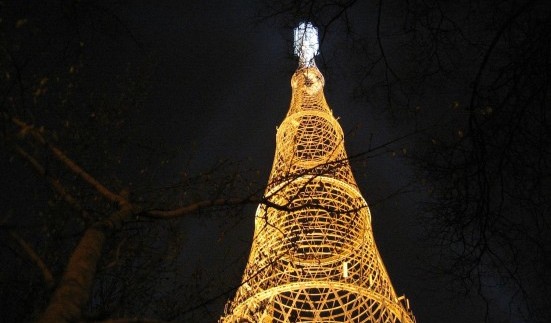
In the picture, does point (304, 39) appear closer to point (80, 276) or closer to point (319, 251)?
point (80, 276)

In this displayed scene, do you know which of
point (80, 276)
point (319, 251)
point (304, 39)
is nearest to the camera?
point (80, 276)

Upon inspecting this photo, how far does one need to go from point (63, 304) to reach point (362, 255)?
9.91m

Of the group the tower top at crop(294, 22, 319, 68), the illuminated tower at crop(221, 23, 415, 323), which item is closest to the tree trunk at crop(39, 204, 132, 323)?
the tower top at crop(294, 22, 319, 68)

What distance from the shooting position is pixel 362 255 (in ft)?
39.1

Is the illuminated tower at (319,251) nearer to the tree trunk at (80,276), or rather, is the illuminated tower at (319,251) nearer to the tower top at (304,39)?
the tower top at (304,39)

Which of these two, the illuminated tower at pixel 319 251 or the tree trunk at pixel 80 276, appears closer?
the tree trunk at pixel 80 276

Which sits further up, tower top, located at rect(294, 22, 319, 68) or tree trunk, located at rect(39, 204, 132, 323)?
tower top, located at rect(294, 22, 319, 68)

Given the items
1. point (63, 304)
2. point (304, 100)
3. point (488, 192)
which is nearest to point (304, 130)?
point (304, 100)

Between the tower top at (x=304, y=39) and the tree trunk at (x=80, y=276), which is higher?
the tower top at (x=304, y=39)

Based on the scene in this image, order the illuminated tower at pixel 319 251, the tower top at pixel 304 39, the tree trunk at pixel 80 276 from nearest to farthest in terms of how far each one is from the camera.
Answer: the tree trunk at pixel 80 276 < the tower top at pixel 304 39 < the illuminated tower at pixel 319 251

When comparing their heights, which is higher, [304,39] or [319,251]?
[319,251]

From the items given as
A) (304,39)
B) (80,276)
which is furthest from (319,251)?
(80,276)

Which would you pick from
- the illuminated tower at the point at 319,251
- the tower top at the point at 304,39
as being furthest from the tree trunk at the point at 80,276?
the illuminated tower at the point at 319,251

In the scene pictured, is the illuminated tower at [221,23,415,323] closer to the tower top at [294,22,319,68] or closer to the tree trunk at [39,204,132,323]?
the tower top at [294,22,319,68]
